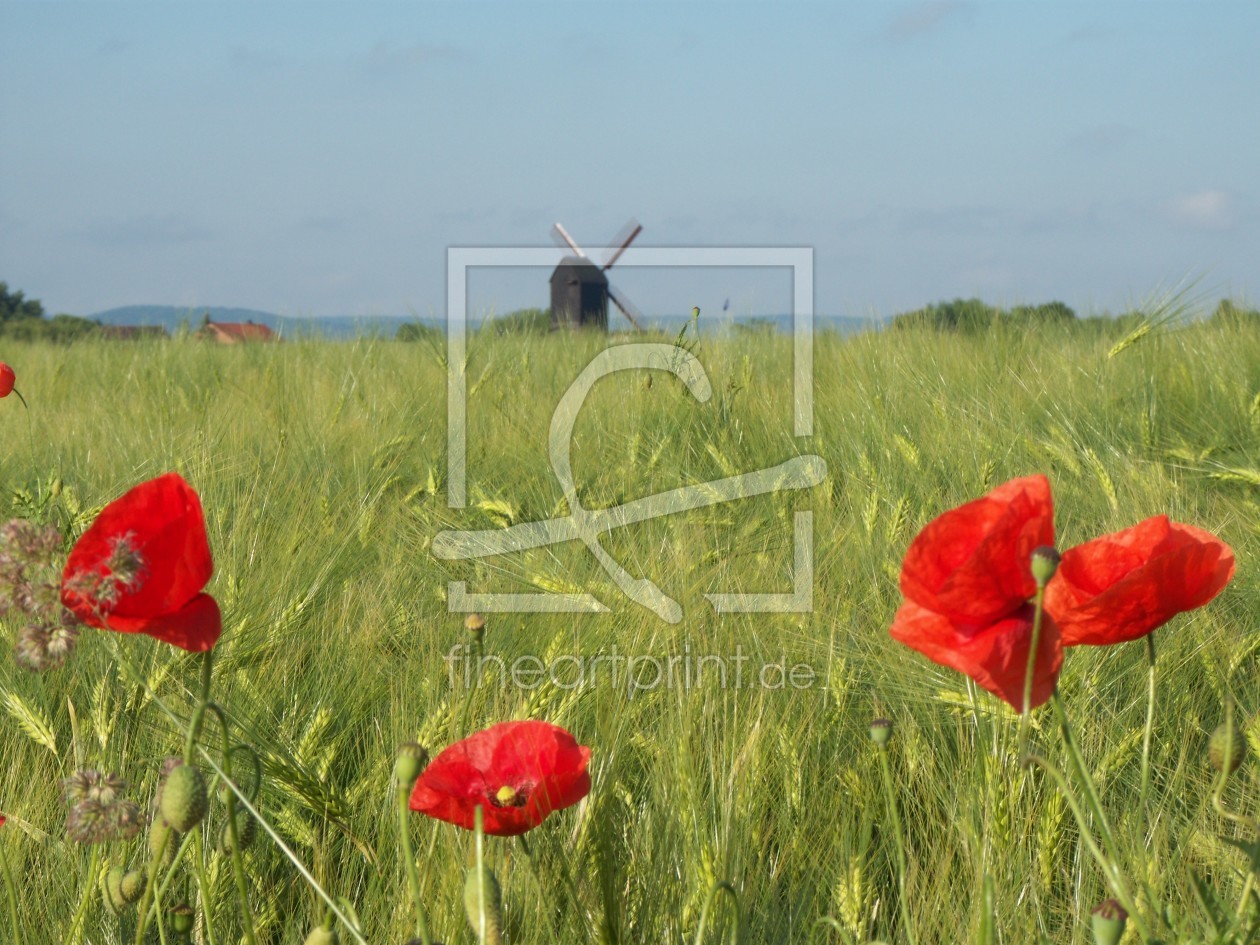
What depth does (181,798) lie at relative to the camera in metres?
0.73

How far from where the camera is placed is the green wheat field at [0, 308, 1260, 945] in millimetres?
1105

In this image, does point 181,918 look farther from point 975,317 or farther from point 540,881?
point 975,317

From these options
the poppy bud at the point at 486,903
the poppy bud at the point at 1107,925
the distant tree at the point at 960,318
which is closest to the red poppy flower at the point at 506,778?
the poppy bud at the point at 486,903

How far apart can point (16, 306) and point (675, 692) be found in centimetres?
2008

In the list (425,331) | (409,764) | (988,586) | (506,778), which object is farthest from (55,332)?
(988,586)

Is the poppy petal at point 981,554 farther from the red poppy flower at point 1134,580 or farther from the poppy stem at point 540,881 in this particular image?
the poppy stem at point 540,881

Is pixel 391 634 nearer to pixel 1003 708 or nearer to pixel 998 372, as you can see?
pixel 1003 708

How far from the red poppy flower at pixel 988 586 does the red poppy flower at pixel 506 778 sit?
0.98 ft

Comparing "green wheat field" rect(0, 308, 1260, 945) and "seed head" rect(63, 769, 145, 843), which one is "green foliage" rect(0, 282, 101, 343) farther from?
"seed head" rect(63, 769, 145, 843)

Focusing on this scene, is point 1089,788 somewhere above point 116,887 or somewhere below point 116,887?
above

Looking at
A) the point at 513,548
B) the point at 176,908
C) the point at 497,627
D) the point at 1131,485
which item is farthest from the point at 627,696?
the point at 1131,485

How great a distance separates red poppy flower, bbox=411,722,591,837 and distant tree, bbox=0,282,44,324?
62.8 ft

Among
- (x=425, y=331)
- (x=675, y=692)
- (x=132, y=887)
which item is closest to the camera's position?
(x=132, y=887)

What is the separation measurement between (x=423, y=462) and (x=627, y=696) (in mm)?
1680
